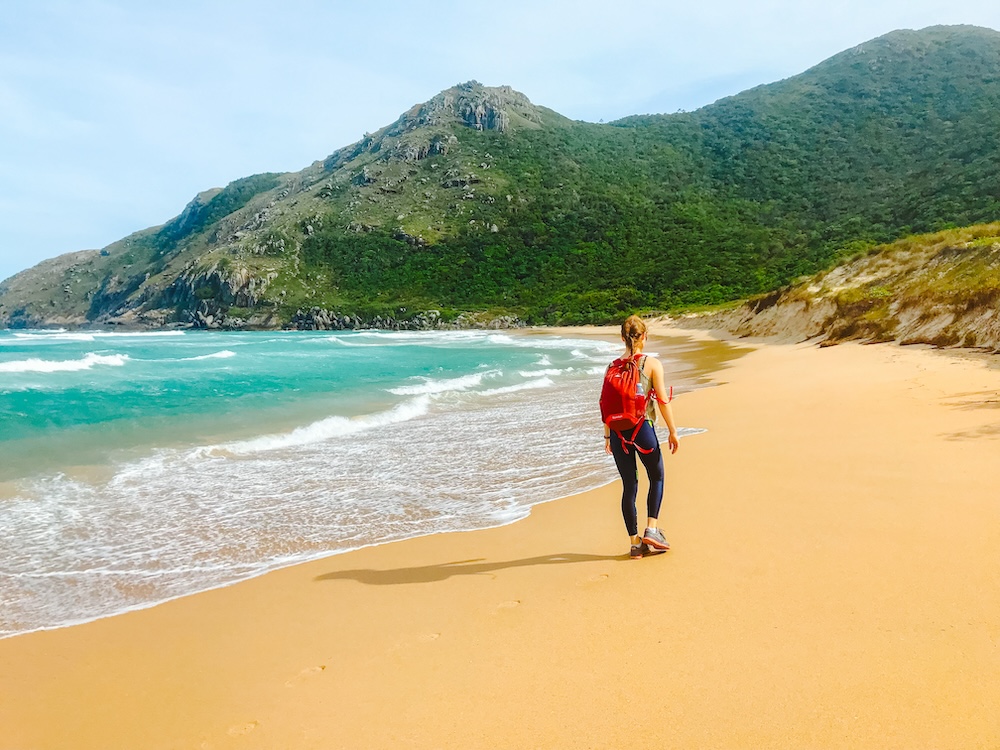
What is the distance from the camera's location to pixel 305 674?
3553 millimetres

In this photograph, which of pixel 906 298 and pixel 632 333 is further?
pixel 906 298

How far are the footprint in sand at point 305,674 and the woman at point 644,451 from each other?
2.53 metres

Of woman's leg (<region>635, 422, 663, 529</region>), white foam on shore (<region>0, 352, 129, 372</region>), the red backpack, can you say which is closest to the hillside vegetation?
woman's leg (<region>635, 422, 663, 529</region>)

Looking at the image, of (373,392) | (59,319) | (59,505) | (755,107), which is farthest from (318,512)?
(59,319)

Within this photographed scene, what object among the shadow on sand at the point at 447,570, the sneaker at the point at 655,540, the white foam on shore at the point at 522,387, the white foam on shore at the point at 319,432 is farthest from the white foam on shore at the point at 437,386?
the sneaker at the point at 655,540

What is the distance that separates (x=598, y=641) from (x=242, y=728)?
1955mm

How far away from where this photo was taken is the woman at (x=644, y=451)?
4930mm

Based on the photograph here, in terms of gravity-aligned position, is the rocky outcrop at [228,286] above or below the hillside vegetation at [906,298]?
above

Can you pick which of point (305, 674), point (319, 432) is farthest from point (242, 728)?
point (319, 432)

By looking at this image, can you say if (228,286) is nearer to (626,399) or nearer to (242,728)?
(626,399)

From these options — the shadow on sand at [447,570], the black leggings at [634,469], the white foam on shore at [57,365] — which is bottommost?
the shadow on sand at [447,570]

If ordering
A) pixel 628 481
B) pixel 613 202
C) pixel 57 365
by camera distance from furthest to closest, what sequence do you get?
pixel 613 202 < pixel 57 365 < pixel 628 481

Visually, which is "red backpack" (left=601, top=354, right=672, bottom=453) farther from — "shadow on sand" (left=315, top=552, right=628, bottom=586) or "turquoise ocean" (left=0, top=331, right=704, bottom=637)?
"turquoise ocean" (left=0, top=331, right=704, bottom=637)

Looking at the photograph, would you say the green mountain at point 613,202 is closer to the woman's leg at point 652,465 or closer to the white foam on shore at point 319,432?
the white foam on shore at point 319,432
